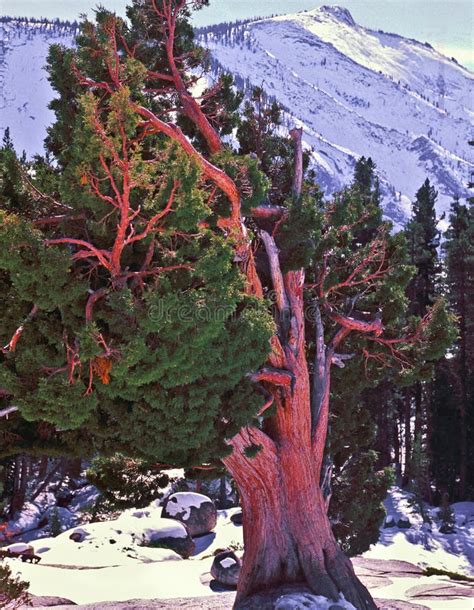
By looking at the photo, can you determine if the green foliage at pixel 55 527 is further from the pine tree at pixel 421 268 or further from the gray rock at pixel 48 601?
the pine tree at pixel 421 268

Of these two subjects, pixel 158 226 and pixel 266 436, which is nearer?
pixel 158 226

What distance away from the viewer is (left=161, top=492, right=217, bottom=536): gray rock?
2425 centimetres

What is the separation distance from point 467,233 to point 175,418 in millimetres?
27625

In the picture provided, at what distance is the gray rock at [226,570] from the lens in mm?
16656

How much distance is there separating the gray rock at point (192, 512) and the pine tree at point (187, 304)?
12.7 m

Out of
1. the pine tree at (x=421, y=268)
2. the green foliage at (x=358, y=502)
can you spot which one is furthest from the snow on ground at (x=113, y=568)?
the pine tree at (x=421, y=268)

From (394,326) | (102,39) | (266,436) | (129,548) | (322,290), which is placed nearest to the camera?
(102,39)

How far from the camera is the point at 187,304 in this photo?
793cm

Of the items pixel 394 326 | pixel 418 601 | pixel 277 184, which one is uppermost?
pixel 277 184

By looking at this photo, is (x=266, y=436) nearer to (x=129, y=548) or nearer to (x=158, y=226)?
(x=158, y=226)

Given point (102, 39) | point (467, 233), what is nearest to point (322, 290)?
point (102, 39)

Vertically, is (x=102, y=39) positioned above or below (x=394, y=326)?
above

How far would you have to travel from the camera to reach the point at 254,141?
1438 centimetres

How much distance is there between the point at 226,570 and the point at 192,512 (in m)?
8.03
